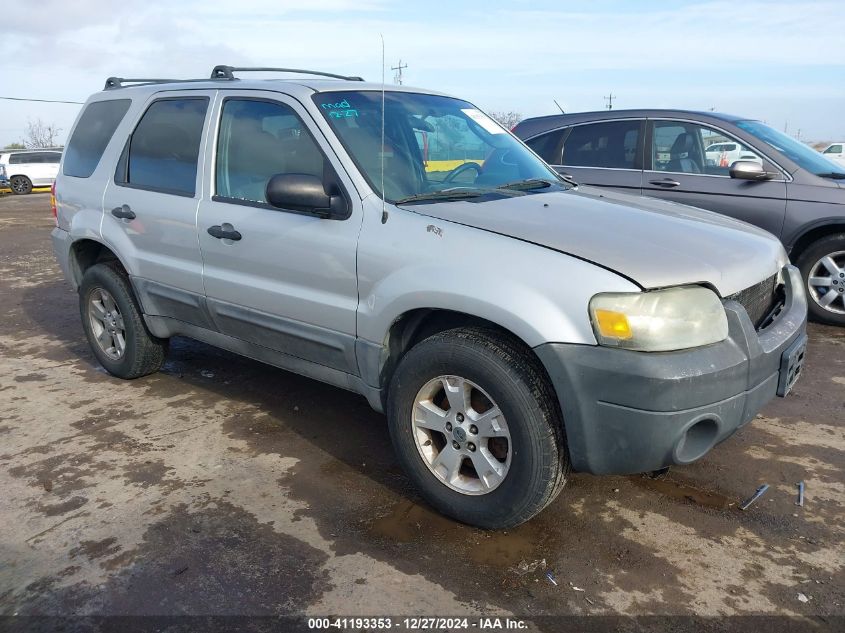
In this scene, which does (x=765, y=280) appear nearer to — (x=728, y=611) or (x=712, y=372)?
(x=712, y=372)

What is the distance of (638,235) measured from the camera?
2932 millimetres

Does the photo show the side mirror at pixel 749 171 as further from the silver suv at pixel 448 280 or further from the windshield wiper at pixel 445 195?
the windshield wiper at pixel 445 195

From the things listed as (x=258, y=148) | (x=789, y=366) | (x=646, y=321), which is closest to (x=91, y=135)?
(x=258, y=148)

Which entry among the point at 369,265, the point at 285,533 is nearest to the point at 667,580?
the point at 285,533

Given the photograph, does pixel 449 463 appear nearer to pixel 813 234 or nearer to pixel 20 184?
pixel 813 234

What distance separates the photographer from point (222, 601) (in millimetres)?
2600

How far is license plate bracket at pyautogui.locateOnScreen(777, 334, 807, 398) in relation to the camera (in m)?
2.96

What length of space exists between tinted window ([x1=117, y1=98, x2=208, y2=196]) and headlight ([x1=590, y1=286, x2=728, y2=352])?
2515mm

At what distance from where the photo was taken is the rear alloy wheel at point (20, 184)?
26.6m

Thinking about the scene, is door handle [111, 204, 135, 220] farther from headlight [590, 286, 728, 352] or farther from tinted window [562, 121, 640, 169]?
tinted window [562, 121, 640, 169]

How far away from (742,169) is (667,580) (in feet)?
13.6

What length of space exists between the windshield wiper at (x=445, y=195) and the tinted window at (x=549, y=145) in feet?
12.1

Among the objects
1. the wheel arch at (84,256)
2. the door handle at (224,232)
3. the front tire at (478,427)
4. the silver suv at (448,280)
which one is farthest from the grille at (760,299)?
the wheel arch at (84,256)

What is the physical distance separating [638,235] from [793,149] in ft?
13.8
